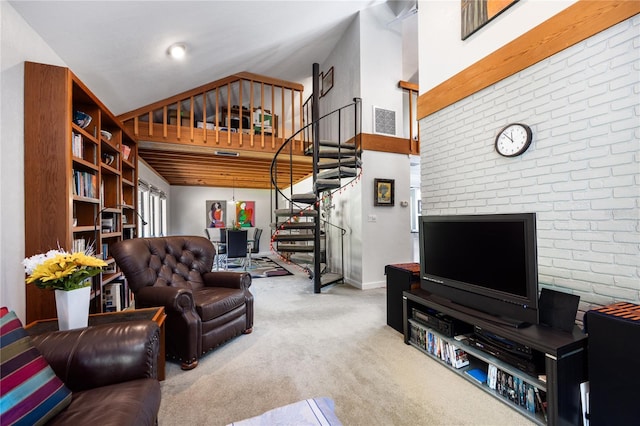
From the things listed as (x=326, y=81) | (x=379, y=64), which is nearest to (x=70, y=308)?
(x=379, y=64)

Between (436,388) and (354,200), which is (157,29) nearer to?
(354,200)

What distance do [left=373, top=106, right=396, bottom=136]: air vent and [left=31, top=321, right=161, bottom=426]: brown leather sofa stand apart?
4174mm

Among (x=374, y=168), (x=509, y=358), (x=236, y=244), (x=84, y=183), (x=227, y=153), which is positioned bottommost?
(x=509, y=358)

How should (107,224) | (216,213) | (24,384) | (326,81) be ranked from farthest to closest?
(216,213) → (326,81) → (107,224) → (24,384)

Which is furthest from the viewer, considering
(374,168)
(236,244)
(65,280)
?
(236,244)

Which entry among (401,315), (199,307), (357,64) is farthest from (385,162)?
(199,307)

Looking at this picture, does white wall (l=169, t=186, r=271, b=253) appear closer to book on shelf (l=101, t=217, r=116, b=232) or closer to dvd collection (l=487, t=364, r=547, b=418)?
book on shelf (l=101, t=217, r=116, b=232)

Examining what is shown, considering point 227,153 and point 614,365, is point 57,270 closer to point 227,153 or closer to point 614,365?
point 614,365

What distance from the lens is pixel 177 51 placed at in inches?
132

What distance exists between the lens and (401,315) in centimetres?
266

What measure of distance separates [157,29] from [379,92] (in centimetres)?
319

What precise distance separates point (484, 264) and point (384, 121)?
10.9ft

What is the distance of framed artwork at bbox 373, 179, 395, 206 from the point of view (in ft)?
14.6

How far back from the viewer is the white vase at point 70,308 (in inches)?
59.2
